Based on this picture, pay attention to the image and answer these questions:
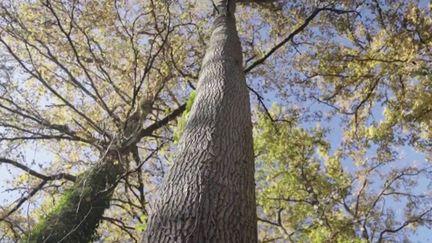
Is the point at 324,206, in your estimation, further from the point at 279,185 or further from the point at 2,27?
the point at 2,27

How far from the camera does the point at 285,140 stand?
37.3 feet

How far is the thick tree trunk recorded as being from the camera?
2.17 meters

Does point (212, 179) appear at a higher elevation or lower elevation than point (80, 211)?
lower

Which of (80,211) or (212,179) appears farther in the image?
(80,211)

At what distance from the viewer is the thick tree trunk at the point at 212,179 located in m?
2.17

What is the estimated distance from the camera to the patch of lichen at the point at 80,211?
235 inches

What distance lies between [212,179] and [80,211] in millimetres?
4742

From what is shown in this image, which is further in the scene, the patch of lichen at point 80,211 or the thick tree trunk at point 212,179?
the patch of lichen at point 80,211

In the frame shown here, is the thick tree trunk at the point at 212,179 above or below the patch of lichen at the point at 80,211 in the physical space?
below

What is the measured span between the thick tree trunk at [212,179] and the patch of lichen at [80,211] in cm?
290

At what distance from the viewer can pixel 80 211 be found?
6.54 metres

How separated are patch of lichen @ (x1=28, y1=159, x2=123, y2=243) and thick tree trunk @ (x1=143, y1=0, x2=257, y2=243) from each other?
2899 millimetres

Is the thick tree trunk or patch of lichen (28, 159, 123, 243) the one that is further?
patch of lichen (28, 159, 123, 243)

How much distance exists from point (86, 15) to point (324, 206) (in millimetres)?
7773
